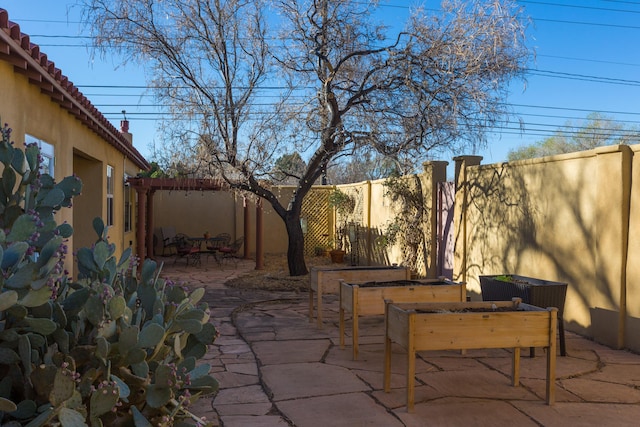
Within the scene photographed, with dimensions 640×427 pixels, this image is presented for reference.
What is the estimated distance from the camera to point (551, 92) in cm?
2738

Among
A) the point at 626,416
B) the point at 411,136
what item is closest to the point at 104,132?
the point at 411,136

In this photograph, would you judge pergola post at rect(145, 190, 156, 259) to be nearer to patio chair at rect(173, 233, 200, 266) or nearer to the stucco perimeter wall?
patio chair at rect(173, 233, 200, 266)

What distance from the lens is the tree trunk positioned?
464 inches

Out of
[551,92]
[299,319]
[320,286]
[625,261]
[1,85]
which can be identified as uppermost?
[551,92]

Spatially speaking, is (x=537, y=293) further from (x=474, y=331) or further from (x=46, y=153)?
(x=46, y=153)

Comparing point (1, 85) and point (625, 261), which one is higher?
point (1, 85)

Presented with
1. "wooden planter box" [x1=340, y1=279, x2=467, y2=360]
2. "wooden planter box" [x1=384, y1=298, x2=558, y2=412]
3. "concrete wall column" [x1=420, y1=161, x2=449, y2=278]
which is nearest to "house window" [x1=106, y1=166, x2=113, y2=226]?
"concrete wall column" [x1=420, y1=161, x2=449, y2=278]

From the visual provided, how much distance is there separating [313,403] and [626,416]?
224 centimetres

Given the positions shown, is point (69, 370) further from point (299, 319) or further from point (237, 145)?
point (237, 145)

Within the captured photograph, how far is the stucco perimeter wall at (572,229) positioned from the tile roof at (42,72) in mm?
5534

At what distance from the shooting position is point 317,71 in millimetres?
9984

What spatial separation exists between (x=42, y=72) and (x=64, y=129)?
1.97m

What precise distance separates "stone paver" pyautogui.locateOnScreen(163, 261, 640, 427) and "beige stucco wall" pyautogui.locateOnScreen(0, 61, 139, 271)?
2769 mm

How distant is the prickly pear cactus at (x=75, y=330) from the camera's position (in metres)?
2.06
